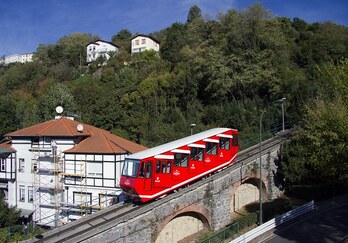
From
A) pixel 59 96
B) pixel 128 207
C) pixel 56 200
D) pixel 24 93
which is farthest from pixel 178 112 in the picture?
pixel 24 93

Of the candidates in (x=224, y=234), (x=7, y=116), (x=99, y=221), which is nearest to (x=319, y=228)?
(x=224, y=234)

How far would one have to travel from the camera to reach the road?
23980 millimetres

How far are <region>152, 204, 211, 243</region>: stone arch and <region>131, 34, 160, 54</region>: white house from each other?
6446cm

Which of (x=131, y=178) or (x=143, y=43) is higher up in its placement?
(x=143, y=43)

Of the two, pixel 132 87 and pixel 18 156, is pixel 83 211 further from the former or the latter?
pixel 132 87

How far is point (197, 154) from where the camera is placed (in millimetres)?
27156

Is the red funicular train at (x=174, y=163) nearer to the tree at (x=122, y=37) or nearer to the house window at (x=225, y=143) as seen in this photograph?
the house window at (x=225, y=143)

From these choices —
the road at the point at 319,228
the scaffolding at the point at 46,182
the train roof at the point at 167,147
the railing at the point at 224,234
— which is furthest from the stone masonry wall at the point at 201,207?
the scaffolding at the point at 46,182

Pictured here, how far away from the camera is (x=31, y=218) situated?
3566 centimetres

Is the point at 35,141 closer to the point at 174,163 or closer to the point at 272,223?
the point at 174,163

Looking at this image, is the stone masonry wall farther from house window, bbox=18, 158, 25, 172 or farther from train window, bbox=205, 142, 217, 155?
house window, bbox=18, 158, 25, 172

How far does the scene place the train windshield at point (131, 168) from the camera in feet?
77.6

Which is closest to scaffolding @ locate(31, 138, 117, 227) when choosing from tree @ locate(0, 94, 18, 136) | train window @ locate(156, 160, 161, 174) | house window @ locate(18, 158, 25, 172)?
house window @ locate(18, 158, 25, 172)

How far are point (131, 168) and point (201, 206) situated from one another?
593 centimetres
